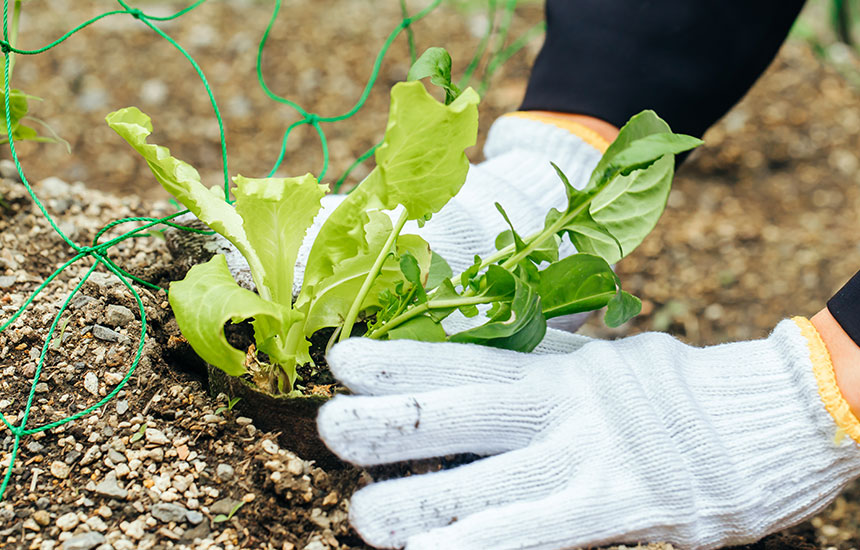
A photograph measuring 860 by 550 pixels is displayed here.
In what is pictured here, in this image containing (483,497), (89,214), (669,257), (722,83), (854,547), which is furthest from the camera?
(669,257)

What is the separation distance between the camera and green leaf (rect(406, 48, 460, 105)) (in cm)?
83

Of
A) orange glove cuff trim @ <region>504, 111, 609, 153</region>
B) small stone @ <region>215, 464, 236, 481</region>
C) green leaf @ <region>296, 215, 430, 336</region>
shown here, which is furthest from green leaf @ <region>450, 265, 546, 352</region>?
orange glove cuff trim @ <region>504, 111, 609, 153</region>

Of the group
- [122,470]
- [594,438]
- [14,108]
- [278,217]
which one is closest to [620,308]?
[594,438]

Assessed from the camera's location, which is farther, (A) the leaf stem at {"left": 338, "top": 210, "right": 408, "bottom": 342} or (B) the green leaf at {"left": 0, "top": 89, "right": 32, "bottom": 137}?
(B) the green leaf at {"left": 0, "top": 89, "right": 32, "bottom": 137}

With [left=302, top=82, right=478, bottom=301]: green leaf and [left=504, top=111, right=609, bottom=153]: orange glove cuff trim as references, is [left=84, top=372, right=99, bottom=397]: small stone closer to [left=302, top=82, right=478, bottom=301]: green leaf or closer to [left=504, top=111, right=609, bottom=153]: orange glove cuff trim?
[left=302, top=82, right=478, bottom=301]: green leaf

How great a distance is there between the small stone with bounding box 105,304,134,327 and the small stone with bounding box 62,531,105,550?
305 mm

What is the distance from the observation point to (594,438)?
0.92 meters

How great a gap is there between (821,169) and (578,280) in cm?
163

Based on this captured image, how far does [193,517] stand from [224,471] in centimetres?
7

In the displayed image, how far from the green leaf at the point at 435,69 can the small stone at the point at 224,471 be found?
1.72ft

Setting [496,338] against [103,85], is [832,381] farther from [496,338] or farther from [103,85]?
[103,85]

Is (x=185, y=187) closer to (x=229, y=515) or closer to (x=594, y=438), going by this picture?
(x=229, y=515)

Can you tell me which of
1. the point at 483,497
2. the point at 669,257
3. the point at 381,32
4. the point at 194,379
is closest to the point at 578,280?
the point at 483,497

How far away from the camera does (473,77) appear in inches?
95.2
